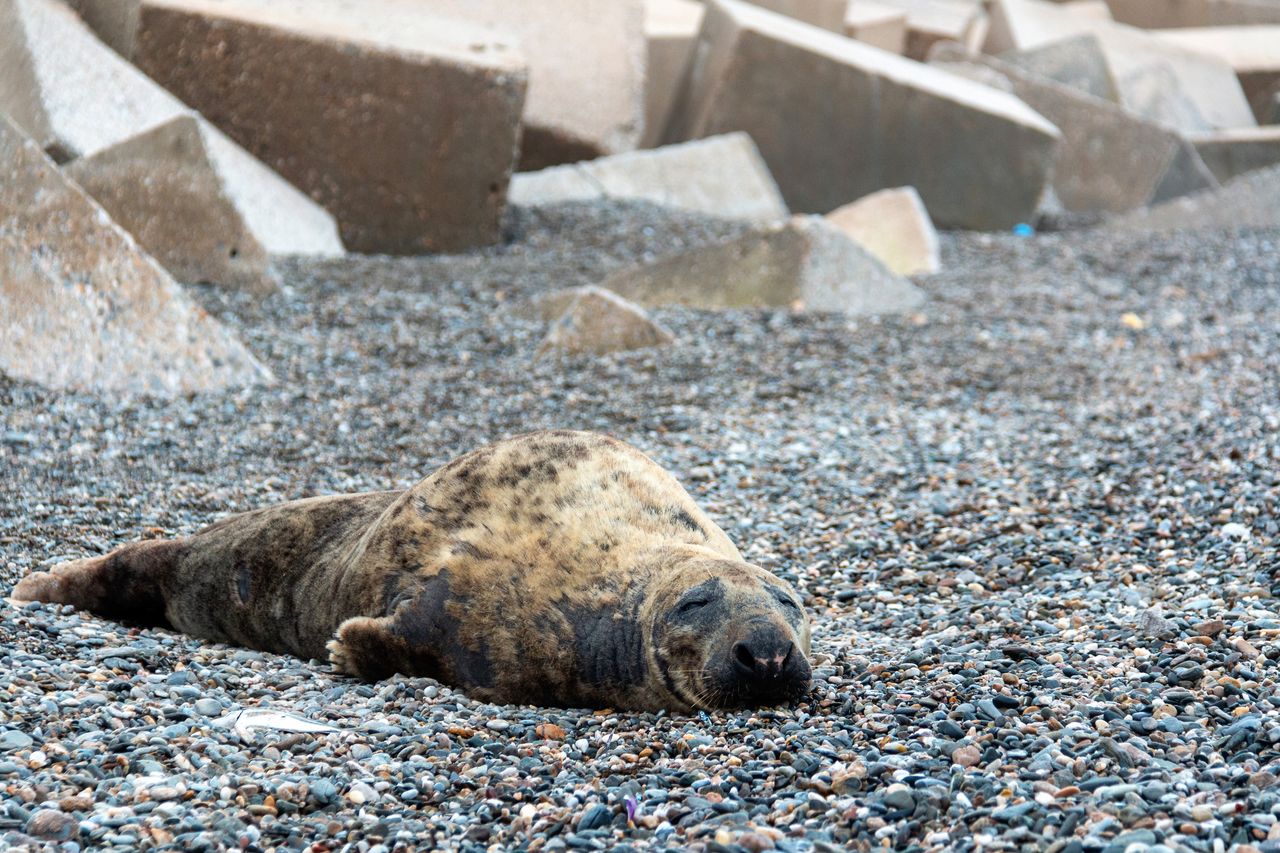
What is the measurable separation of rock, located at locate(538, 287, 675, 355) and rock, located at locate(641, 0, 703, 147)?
7148 millimetres

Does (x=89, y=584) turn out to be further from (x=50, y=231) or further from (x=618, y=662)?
(x=50, y=231)

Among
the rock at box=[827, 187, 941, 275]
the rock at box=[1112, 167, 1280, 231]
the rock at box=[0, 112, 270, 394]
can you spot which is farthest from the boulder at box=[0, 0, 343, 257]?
the rock at box=[1112, 167, 1280, 231]

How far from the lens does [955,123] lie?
43.9 ft

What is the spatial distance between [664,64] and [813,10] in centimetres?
458

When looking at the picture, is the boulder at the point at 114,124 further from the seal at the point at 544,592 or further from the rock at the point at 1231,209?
the rock at the point at 1231,209

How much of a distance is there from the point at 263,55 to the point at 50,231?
13.0 ft

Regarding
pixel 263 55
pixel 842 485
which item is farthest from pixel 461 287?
pixel 842 485

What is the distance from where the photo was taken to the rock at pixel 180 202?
845 centimetres

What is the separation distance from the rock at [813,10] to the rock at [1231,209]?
22.3 ft

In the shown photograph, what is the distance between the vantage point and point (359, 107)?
1041 centimetres

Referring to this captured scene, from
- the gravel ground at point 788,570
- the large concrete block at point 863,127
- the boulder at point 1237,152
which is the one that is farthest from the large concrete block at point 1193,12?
the gravel ground at point 788,570

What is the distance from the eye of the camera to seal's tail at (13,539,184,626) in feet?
14.5

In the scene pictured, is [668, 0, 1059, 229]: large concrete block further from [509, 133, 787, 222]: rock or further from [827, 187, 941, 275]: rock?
[827, 187, 941, 275]: rock

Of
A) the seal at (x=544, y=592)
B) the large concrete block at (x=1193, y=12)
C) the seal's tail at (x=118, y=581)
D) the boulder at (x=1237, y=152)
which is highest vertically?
the seal at (x=544, y=592)
